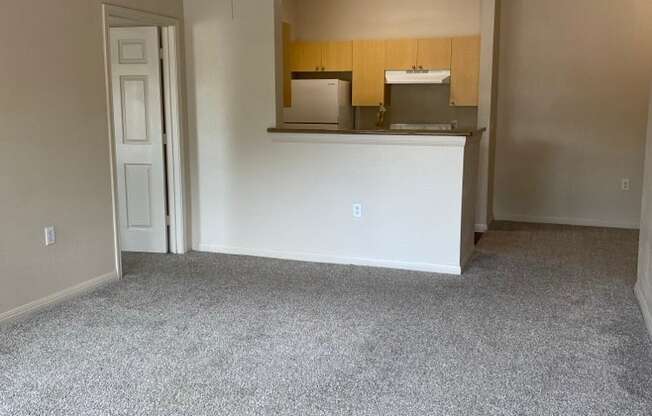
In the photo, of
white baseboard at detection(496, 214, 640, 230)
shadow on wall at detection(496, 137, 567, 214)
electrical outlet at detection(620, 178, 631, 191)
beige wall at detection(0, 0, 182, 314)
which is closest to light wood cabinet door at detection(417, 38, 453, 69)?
shadow on wall at detection(496, 137, 567, 214)

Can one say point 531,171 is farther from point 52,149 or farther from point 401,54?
point 52,149

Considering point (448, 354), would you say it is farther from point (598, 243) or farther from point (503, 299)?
point (598, 243)

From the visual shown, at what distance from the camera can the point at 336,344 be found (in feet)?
10.8

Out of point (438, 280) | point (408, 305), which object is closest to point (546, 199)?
point (438, 280)

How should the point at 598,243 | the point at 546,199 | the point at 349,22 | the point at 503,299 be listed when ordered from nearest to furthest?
1. the point at 503,299
2. the point at 598,243
3. the point at 546,199
4. the point at 349,22

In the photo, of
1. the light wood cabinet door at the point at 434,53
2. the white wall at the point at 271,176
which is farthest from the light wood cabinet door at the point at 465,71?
the white wall at the point at 271,176

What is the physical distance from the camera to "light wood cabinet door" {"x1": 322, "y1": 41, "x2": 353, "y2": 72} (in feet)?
23.9

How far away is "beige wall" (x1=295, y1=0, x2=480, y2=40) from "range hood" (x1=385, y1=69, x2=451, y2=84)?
1.83 ft

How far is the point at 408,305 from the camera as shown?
3.94 m

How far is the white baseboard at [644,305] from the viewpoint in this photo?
350cm

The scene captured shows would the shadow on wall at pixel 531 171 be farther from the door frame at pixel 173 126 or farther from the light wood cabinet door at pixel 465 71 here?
the door frame at pixel 173 126

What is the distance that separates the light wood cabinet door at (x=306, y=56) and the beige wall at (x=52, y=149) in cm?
329

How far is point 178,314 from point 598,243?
3.90 m

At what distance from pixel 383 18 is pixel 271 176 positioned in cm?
320
